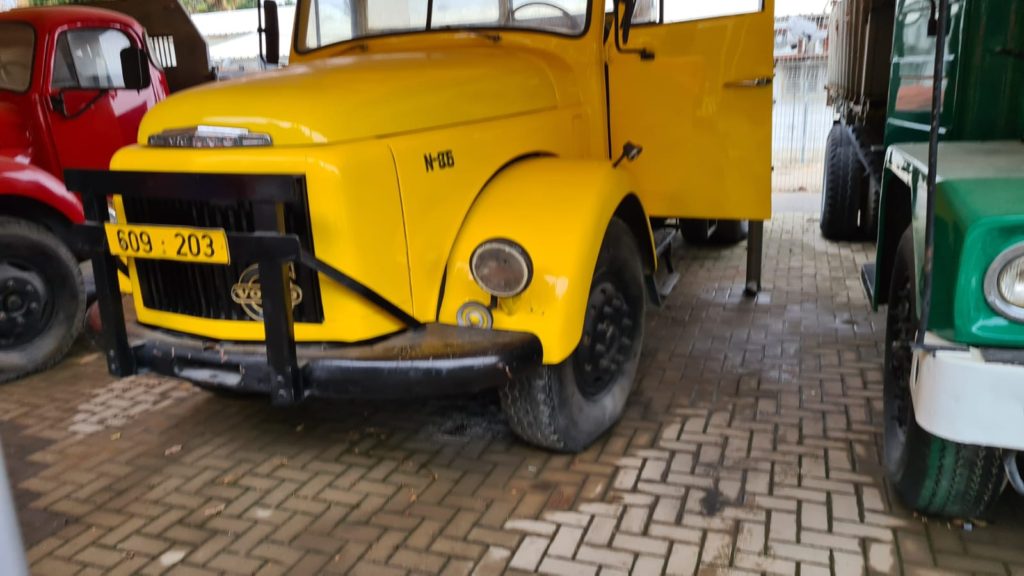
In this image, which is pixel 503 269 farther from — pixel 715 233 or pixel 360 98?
pixel 715 233

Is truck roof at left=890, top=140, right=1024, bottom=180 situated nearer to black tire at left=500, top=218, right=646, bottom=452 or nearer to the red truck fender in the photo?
black tire at left=500, top=218, right=646, bottom=452

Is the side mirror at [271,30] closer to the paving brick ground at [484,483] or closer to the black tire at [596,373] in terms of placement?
the paving brick ground at [484,483]

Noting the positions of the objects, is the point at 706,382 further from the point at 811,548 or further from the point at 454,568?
the point at 454,568

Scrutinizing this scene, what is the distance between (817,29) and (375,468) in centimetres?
Result: 1198

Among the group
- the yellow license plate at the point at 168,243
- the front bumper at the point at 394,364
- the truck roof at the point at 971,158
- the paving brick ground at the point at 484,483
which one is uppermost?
the truck roof at the point at 971,158

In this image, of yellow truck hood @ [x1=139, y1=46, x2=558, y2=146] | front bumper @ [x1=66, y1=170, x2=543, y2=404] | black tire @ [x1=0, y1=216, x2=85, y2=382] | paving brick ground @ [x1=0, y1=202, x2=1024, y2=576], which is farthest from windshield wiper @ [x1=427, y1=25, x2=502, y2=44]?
black tire @ [x1=0, y1=216, x2=85, y2=382]

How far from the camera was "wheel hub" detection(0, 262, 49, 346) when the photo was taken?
4801 mm

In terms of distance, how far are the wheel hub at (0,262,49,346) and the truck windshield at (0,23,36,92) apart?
4.67 feet

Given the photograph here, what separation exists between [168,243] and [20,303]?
264 centimetres

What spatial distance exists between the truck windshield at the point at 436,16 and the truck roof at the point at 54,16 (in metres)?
2.33

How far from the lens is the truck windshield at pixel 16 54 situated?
5449 mm

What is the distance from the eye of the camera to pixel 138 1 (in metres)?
8.95

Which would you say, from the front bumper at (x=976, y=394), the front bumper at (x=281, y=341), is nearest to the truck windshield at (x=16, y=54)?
the front bumper at (x=281, y=341)

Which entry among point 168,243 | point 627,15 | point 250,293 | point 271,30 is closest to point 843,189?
point 627,15
